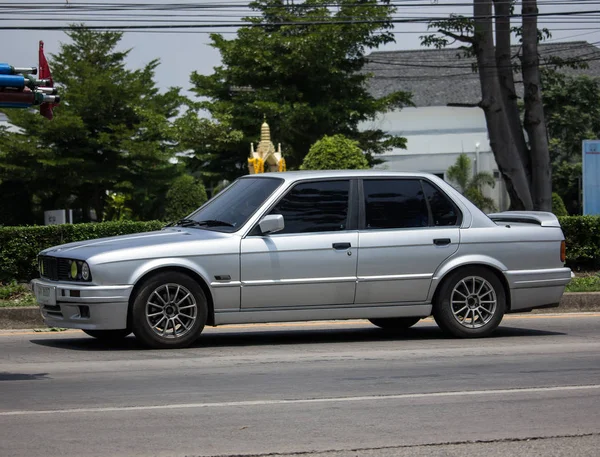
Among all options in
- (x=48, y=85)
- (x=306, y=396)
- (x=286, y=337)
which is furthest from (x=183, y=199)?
(x=306, y=396)

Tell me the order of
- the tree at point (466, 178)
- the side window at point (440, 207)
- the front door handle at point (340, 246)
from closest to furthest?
the front door handle at point (340, 246) → the side window at point (440, 207) → the tree at point (466, 178)

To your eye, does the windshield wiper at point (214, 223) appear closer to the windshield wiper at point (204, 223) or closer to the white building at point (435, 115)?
the windshield wiper at point (204, 223)

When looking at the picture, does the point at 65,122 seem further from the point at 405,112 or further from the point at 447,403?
the point at 447,403

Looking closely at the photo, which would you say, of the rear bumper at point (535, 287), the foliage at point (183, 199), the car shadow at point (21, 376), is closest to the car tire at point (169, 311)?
the car shadow at point (21, 376)

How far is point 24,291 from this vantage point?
15.6 metres

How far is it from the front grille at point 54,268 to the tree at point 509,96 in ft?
52.9

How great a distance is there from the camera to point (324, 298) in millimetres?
10102

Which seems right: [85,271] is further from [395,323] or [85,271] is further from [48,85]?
[395,323]

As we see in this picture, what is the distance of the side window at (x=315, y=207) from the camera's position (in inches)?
401

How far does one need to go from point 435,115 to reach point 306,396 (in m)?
58.2

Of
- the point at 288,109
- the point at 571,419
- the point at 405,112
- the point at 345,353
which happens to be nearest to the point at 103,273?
the point at 345,353

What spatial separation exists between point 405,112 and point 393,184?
54.3m

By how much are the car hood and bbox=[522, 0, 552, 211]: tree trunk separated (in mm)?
16482

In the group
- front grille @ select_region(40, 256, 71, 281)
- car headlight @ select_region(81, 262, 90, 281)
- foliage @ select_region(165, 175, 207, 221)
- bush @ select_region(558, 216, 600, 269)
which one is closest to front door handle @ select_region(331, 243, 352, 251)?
car headlight @ select_region(81, 262, 90, 281)
